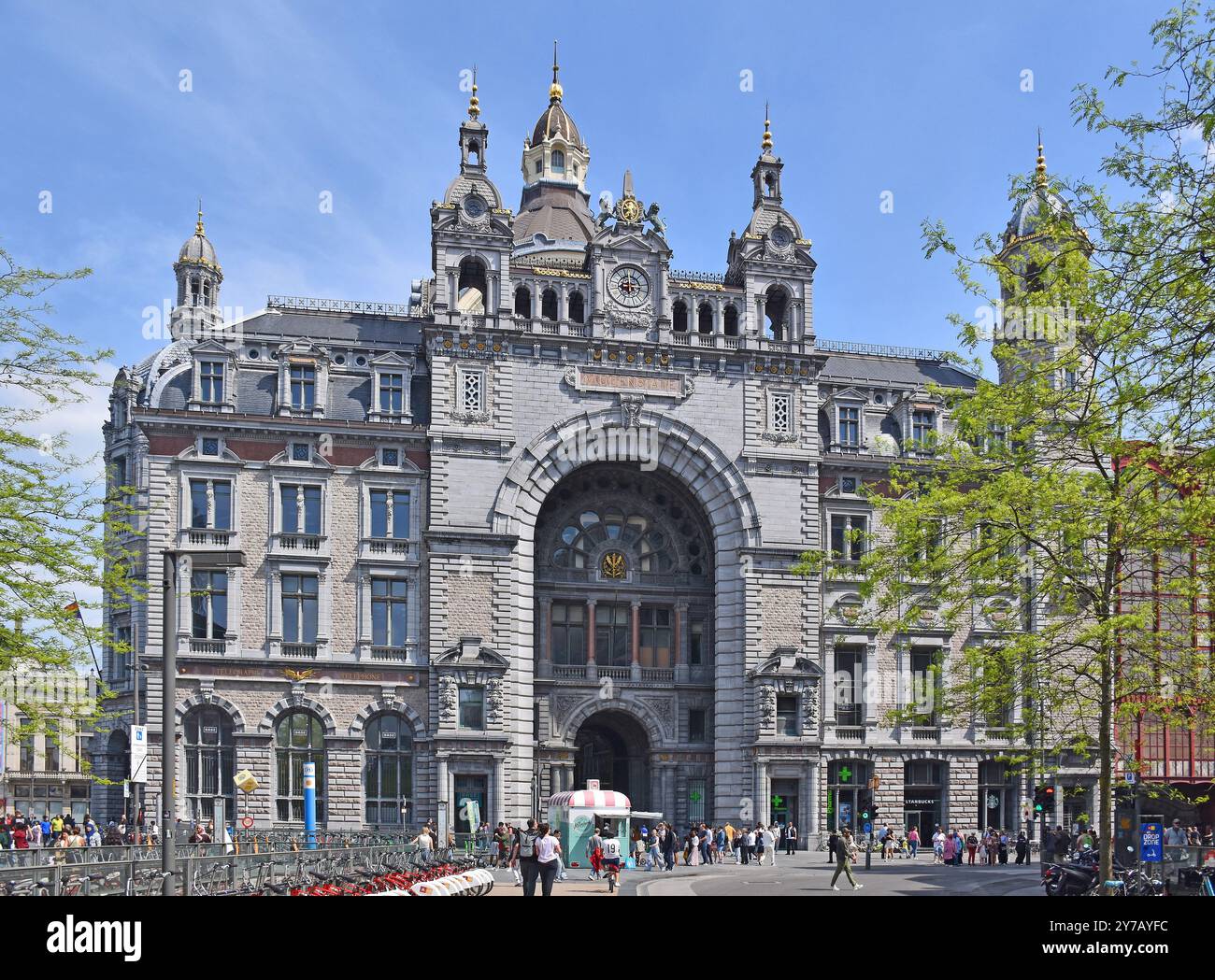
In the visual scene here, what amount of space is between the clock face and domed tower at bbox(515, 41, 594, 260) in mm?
15632

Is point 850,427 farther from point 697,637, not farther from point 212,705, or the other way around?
point 212,705

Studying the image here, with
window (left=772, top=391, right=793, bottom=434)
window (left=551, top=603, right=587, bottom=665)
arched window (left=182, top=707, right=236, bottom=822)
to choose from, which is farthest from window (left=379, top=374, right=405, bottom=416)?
window (left=772, top=391, right=793, bottom=434)

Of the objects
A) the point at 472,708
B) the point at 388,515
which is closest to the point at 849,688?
the point at 472,708

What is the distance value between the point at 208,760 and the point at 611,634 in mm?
18339

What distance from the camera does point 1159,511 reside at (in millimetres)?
25203

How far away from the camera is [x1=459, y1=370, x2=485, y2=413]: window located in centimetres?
6047

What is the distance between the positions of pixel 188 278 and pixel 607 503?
2245cm

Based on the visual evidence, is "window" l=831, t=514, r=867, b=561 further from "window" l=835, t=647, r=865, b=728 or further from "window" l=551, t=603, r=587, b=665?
"window" l=551, t=603, r=587, b=665

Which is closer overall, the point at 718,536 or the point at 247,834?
the point at 247,834

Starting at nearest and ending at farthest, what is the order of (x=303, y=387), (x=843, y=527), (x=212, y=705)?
(x=212, y=705) → (x=303, y=387) → (x=843, y=527)

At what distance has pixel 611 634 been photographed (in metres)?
64.1

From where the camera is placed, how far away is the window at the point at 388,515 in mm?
59844
